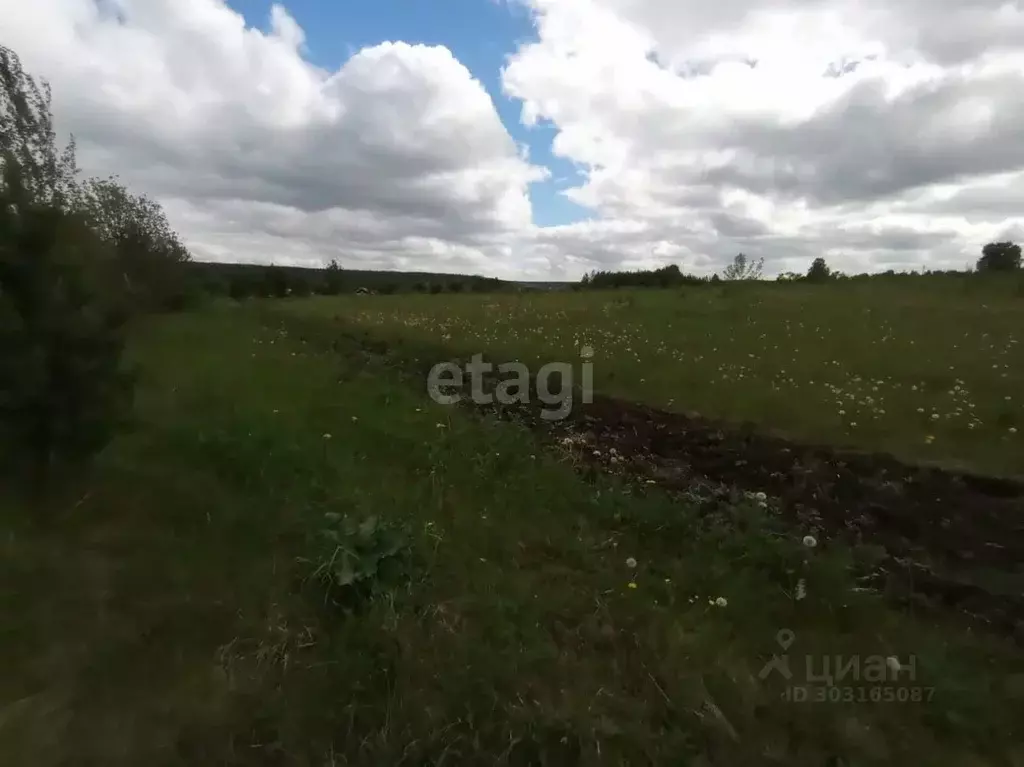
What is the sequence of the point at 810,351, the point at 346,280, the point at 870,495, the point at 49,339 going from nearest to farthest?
the point at 49,339 → the point at 870,495 → the point at 810,351 → the point at 346,280

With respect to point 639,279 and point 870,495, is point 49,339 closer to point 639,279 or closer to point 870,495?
point 870,495

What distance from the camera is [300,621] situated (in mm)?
4270

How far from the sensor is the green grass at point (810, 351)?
891 centimetres

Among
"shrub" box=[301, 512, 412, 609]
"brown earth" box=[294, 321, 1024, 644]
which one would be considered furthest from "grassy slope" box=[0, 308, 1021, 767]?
"brown earth" box=[294, 321, 1024, 644]

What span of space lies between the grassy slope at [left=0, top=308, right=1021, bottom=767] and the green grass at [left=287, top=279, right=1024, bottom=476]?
4.25m

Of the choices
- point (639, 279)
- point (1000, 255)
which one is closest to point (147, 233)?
point (639, 279)

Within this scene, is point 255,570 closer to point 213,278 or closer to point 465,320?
point 465,320

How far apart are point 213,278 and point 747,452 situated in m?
54.5

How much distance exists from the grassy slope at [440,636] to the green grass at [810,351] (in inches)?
167

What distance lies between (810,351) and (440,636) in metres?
12.3

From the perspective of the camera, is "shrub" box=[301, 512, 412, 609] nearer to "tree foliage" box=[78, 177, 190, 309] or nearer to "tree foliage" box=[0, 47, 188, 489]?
"tree foliage" box=[0, 47, 188, 489]

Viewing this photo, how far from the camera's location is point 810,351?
45.8ft

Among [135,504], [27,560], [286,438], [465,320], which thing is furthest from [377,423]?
[465,320]

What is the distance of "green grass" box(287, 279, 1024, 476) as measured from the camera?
8906mm
